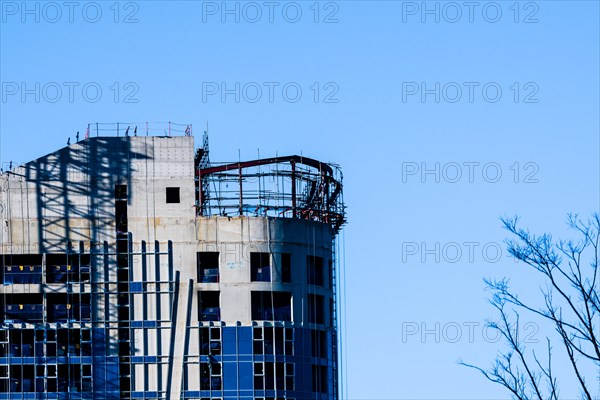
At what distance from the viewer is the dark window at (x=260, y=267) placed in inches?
5251

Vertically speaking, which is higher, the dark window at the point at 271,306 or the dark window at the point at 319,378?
the dark window at the point at 271,306

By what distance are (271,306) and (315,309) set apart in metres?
5.82

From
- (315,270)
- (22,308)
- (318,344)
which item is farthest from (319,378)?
(22,308)

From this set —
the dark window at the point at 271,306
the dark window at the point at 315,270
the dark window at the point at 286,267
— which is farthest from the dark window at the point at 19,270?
the dark window at the point at 315,270

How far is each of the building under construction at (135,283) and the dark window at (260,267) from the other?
0.09 meters

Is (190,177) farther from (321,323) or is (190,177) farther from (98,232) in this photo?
(321,323)

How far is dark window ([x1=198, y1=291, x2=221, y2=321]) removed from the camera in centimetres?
13300

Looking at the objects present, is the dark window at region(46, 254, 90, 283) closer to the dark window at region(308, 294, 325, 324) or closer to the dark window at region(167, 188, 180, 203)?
the dark window at region(167, 188, 180, 203)

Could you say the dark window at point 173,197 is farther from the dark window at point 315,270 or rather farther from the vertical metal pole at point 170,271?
the dark window at point 315,270

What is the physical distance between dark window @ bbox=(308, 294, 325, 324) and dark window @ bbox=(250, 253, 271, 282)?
5.59m

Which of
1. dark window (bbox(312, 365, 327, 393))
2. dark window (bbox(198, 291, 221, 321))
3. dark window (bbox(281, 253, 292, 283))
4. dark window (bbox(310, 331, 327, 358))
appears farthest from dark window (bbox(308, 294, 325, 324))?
dark window (bbox(198, 291, 221, 321))

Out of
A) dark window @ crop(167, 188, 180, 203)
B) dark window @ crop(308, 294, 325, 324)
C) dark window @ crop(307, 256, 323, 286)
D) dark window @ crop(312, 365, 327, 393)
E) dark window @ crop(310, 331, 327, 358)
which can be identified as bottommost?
dark window @ crop(312, 365, 327, 393)

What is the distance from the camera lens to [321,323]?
456ft

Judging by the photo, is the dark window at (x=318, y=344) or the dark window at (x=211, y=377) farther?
the dark window at (x=318, y=344)
